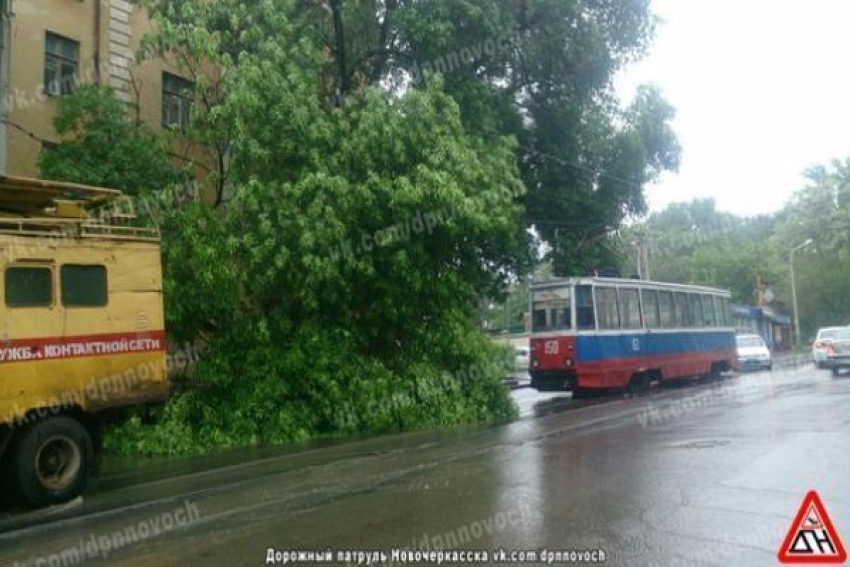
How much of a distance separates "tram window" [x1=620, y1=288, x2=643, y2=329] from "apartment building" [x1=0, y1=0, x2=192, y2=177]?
12523mm

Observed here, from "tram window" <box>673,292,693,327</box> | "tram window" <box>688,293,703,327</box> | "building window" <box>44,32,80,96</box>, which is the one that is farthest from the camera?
"tram window" <box>688,293,703,327</box>

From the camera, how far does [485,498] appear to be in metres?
8.41

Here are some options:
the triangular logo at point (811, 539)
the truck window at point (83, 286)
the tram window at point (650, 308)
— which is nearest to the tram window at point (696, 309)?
the tram window at point (650, 308)

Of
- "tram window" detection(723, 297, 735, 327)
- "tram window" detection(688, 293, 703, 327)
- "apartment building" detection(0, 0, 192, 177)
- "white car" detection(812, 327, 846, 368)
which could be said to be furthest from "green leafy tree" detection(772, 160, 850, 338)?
"apartment building" detection(0, 0, 192, 177)

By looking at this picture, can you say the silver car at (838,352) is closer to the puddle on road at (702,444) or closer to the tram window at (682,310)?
the tram window at (682,310)

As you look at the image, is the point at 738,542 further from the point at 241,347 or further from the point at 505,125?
the point at 505,125

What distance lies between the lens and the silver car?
2739 centimetres

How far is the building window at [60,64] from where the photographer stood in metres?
18.3

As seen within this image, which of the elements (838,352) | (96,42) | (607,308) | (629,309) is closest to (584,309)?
(607,308)

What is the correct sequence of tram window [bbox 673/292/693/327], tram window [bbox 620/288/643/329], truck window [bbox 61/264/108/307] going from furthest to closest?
tram window [bbox 673/292/693/327] < tram window [bbox 620/288/643/329] < truck window [bbox 61/264/108/307]

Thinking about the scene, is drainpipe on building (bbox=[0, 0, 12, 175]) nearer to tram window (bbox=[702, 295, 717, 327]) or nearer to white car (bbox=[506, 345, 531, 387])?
white car (bbox=[506, 345, 531, 387])

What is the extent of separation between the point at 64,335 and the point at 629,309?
16.6 meters

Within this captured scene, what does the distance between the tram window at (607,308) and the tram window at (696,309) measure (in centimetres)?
547

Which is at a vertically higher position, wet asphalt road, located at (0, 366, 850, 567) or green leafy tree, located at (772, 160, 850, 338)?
green leafy tree, located at (772, 160, 850, 338)
